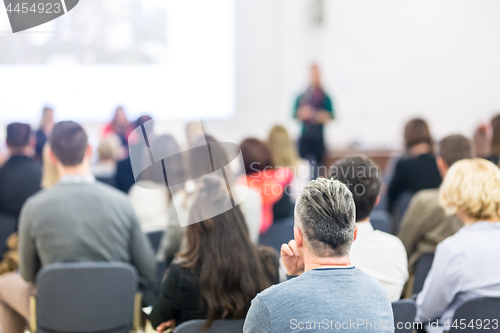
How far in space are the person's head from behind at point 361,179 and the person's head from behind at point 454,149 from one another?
3.44 ft

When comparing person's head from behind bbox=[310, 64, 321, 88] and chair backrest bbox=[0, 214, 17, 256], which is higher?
person's head from behind bbox=[310, 64, 321, 88]

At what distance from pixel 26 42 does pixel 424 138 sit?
5.52 metres

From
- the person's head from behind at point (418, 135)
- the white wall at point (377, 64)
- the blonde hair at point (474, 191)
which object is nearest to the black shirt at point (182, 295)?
the blonde hair at point (474, 191)

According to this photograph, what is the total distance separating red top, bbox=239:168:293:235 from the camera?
290 centimetres

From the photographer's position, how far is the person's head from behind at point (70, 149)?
212 centimetres

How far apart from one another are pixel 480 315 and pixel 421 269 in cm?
75

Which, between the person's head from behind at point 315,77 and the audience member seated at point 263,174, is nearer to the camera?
the audience member seated at point 263,174

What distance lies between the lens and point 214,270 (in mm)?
1619

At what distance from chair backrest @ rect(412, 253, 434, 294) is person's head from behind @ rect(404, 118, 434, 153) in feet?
4.86

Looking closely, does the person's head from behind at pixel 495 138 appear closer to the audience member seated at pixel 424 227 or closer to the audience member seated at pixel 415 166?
the audience member seated at pixel 415 166

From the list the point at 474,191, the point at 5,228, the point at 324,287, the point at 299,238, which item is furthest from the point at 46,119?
the point at 324,287

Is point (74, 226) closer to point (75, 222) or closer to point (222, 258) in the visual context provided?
point (75, 222)

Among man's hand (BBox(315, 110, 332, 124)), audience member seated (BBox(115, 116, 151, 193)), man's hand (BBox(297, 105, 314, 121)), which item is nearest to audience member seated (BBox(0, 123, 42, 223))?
audience member seated (BBox(115, 116, 151, 193))

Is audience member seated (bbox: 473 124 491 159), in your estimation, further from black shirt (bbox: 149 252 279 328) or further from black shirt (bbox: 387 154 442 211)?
black shirt (bbox: 149 252 279 328)
